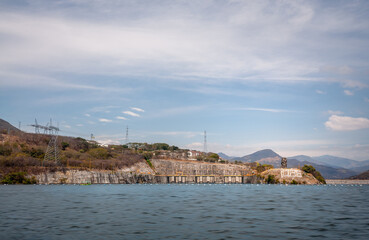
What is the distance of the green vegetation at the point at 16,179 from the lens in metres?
155

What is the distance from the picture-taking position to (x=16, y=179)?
157375 millimetres

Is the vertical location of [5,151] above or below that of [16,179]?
above

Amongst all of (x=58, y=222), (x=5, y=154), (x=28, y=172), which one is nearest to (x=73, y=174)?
(x=28, y=172)

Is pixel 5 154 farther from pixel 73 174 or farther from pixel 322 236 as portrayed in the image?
pixel 322 236

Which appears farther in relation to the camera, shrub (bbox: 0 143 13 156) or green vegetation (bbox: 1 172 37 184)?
shrub (bbox: 0 143 13 156)

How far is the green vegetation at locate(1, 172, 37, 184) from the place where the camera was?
154875 millimetres

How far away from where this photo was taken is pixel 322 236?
2381 centimetres

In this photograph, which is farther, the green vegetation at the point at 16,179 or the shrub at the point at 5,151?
the shrub at the point at 5,151

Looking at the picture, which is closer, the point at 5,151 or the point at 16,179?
the point at 16,179

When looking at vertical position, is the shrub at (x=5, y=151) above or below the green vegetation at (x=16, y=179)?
above

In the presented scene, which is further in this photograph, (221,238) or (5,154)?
(5,154)

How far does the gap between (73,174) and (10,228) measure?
165 metres

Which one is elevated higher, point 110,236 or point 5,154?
point 5,154

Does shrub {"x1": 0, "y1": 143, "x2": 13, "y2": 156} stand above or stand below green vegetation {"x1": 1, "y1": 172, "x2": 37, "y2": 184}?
above
